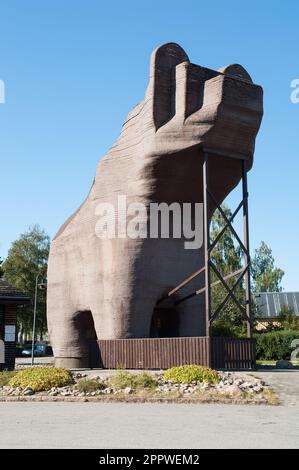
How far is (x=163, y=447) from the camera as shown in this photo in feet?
28.7

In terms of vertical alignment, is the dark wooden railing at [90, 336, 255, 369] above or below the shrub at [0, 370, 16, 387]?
above

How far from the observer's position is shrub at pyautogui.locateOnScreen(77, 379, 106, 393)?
16.9m

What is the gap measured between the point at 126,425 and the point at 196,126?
14.7m

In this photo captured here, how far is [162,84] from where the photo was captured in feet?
79.8

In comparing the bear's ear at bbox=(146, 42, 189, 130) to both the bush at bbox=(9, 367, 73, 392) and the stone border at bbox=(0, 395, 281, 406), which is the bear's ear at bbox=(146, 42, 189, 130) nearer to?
the bush at bbox=(9, 367, 73, 392)

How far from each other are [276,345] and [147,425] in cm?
2922

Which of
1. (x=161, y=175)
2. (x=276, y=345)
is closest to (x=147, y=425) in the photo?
(x=161, y=175)

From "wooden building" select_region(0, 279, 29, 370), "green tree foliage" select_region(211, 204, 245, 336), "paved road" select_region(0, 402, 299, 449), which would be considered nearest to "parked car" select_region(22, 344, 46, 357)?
"green tree foliage" select_region(211, 204, 245, 336)

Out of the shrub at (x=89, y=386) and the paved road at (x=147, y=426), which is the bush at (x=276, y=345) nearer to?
the shrub at (x=89, y=386)

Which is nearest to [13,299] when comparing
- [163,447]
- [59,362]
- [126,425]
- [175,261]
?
[59,362]

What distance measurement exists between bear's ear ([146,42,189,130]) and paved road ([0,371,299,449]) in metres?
13.0

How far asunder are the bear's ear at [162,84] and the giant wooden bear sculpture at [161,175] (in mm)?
41
